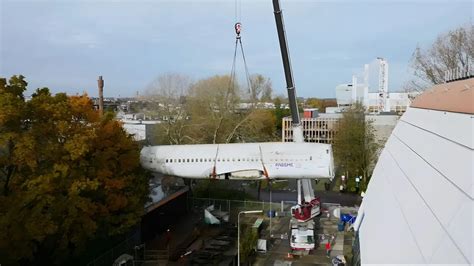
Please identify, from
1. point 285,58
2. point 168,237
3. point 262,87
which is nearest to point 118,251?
point 168,237

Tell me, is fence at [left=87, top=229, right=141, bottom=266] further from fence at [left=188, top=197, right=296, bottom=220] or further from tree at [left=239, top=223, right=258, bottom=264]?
fence at [left=188, top=197, right=296, bottom=220]

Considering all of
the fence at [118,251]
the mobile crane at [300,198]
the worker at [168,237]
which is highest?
the mobile crane at [300,198]

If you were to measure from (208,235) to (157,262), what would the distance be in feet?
15.9

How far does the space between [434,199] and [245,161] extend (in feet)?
62.0

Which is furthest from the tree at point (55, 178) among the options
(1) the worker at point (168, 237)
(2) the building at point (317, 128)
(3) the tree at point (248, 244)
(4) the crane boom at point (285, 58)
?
(2) the building at point (317, 128)

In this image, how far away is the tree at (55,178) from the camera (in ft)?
48.4

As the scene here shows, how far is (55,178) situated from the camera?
642 inches

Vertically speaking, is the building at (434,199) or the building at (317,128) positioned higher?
the building at (434,199)

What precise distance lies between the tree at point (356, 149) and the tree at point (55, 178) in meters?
24.2

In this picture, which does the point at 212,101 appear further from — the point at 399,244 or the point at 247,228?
the point at 399,244

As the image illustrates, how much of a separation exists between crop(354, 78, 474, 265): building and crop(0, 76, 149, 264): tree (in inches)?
482

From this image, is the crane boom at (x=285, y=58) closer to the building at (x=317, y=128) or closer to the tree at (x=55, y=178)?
the tree at (x=55, y=178)

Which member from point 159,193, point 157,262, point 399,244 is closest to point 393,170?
point 399,244

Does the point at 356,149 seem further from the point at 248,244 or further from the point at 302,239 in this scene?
the point at 248,244
